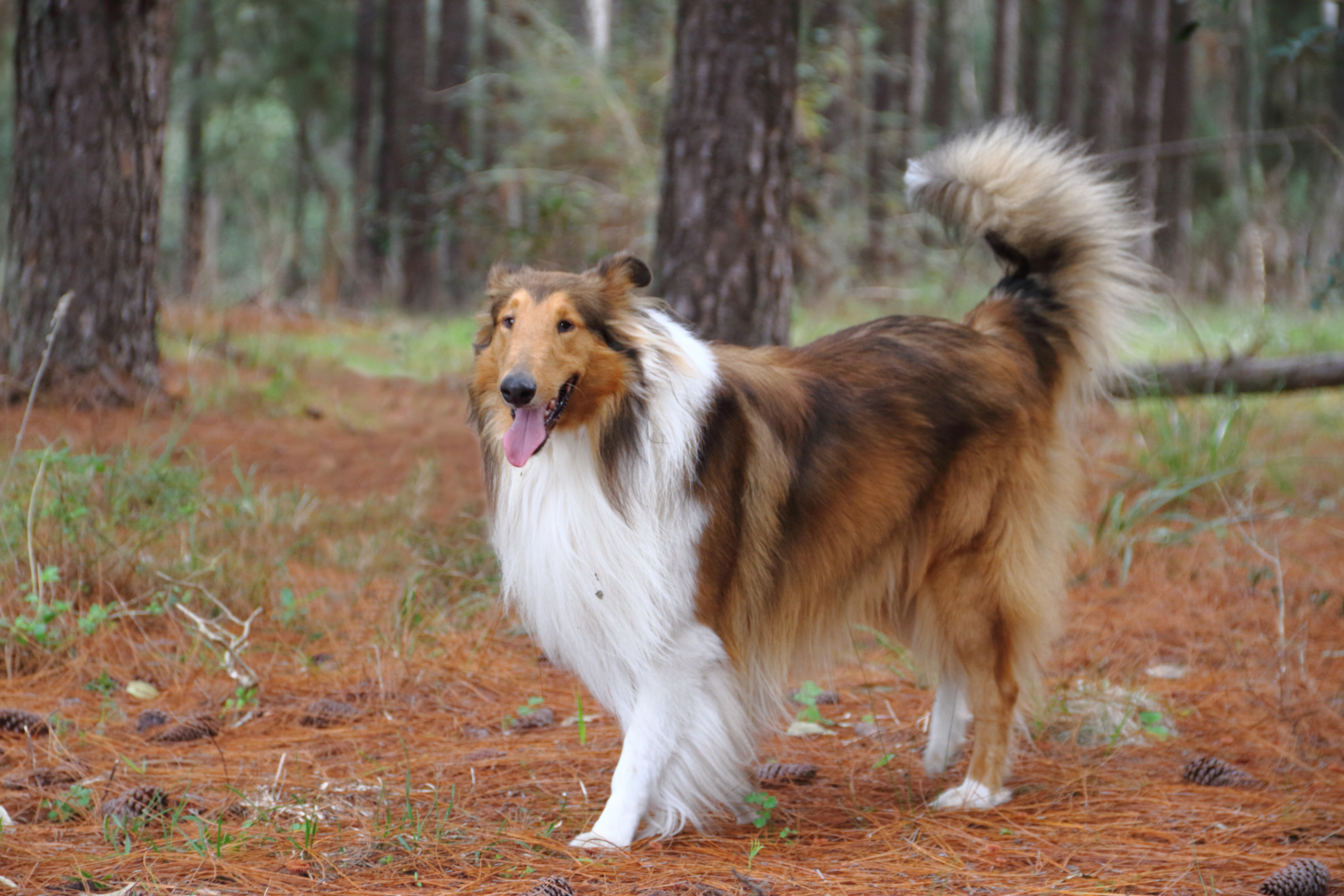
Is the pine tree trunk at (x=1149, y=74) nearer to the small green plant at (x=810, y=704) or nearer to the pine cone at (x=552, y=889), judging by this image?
the small green plant at (x=810, y=704)

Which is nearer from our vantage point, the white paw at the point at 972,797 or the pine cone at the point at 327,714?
the white paw at the point at 972,797

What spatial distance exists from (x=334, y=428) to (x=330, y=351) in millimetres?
2507

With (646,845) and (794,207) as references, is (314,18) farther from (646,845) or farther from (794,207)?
(646,845)

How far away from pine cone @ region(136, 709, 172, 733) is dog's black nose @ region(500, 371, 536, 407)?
5.78 ft

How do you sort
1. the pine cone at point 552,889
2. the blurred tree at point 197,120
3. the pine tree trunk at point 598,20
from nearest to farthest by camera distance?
1. the pine cone at point 552,889
2. the blurred tree at point 197,120
3. the pine tree trunk at point 598,20

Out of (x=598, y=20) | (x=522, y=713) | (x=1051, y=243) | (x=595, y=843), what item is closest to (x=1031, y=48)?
(x=598, y=20)

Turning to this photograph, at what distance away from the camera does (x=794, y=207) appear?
11.1 meters

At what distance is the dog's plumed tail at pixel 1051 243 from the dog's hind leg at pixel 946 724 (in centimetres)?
106

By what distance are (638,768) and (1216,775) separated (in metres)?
1.70

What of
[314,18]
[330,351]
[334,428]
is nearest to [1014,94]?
[314,18]

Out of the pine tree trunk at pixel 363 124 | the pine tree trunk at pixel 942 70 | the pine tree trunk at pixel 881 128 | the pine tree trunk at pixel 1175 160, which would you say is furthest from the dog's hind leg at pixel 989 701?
the pine tree trunk at pixel 942 70

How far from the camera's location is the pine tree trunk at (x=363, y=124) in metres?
17.0

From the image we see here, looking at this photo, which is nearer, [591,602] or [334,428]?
[591,602]

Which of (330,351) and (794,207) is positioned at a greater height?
(794,207)
